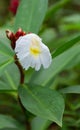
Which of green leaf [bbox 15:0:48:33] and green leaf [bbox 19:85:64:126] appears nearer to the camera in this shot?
green leaf [bbox 19:85:64:126]

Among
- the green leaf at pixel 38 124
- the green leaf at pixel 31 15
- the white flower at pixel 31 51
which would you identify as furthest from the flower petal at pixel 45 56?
the green leaf at pixel 38 124

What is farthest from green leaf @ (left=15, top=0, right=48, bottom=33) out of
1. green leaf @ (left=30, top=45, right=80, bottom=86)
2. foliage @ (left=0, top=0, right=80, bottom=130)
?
green leaf @ (left=30, top=45, right=80, bottom=86)

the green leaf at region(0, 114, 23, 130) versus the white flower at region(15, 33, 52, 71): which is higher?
the white flower at region(15, 33, 52, 71)

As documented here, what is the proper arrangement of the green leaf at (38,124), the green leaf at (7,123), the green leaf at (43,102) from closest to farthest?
the green leaf at (43,102), the green leaf at (7,123), the green leaf at (38,124)

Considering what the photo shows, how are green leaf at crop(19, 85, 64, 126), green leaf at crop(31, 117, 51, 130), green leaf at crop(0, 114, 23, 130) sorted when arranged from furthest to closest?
1. green leaf at crop(31, 117, 51, 130)
2. green leaf at crop(0, 114, 23, 130)
3. green leaf at crop(19, 85, 64, 126)

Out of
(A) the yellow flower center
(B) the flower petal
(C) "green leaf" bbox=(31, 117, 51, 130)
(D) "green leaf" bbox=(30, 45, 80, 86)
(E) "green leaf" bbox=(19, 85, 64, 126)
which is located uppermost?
(A) the yellow flower center

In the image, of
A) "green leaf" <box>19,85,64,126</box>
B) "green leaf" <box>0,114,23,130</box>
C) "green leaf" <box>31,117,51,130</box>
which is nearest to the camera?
"green leaf" <box>19,85,64,126</box>

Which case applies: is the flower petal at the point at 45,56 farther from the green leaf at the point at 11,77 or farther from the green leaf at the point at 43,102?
the green leaf at the point at 11,77

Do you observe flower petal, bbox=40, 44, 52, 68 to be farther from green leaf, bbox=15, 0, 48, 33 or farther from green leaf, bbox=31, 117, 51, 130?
green leaf, bbox=31, 117, 51, 130
